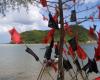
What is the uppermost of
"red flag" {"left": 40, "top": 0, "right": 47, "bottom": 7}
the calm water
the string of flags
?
"red flag" {"left": 40, "top": 0, "right": 47, "bottom": 7}

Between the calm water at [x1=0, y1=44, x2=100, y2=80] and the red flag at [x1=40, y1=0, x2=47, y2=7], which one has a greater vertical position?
the red flag at [x1=40, y1=0, x2=47, y2=7]

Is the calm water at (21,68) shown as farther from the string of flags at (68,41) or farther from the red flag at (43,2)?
the red flag at (43,2)

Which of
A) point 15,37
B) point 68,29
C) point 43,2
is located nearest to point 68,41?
point 68,29

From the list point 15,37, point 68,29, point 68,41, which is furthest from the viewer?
point 68,29

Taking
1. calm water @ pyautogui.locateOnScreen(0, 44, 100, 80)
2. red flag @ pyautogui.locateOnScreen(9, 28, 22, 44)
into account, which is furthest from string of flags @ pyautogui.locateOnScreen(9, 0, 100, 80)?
calm water @ pyautogui.locateOnScreen(0, 44, 100, 80)

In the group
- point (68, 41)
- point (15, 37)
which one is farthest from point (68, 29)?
point (15, 37)

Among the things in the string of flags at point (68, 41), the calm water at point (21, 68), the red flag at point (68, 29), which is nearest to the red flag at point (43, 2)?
the string of flags at point (68, 41)

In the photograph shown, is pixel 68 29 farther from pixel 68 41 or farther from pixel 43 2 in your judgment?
pixel 43 2

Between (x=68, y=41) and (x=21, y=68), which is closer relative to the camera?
(x=68, y=41)

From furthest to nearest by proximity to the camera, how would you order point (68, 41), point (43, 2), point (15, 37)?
point (68, 41), point (43, 2), point (15, 37)

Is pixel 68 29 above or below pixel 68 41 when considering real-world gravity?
above

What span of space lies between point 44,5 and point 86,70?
1156 millimetres

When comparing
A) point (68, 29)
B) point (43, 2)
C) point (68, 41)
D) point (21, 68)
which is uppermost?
point (43, 2)

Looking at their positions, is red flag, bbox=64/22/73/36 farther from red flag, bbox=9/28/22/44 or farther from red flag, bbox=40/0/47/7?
red flag, bbox=9/28/22/44
